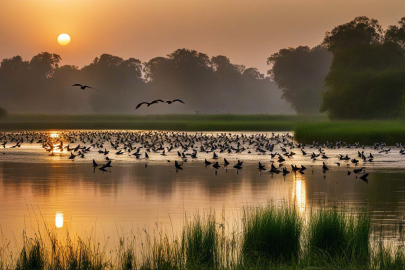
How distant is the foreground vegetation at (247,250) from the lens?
11414mm

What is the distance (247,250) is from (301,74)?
139 metres

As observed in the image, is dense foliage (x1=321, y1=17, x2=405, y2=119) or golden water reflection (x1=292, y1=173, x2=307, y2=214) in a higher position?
dense foliage (x1=321, y1=17, x2=405, y2=119)

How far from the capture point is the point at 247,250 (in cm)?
1271

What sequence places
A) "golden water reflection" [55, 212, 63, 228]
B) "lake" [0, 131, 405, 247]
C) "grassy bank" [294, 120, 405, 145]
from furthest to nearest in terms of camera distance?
"grassy bank" [294, 120, 405, 145] → "lake" [0, 131, 405, 247] → "golden water reflection" [55, 212, 63, 228]

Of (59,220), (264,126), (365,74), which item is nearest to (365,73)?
(365,74)

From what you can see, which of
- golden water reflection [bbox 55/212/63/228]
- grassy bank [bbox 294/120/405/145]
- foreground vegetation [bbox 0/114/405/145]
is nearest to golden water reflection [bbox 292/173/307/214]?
golden water reflection [bbox 55/212/63/228]

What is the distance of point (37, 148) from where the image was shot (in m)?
48.9

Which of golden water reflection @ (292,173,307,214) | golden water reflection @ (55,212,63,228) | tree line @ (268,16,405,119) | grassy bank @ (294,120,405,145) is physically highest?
tree line @ (268,16,405,119)

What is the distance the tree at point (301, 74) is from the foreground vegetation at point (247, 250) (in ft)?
414

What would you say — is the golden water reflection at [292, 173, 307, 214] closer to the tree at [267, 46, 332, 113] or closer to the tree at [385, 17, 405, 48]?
the tree at [385, 17, 405, 48]

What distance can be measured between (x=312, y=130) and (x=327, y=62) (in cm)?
10822

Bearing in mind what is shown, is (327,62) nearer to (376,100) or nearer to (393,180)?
(376,100)

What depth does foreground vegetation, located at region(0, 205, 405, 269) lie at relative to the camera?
11.4 metres

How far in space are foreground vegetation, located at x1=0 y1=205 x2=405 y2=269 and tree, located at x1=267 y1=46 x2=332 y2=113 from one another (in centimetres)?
12623
